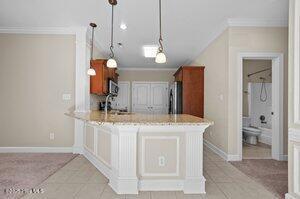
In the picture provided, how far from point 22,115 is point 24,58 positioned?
46.4 inches

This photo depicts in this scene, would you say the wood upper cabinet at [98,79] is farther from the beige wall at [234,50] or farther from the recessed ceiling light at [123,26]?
the beige wall at [234,50]

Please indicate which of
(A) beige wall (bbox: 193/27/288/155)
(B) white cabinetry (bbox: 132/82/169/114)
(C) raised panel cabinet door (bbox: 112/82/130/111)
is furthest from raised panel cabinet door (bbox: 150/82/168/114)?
(A) beige wall (bbox: 193/27/288/155)

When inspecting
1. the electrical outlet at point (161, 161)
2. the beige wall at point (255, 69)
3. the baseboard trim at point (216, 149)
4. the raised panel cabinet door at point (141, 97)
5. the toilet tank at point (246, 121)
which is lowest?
the baseboard trim at point (216, 149)

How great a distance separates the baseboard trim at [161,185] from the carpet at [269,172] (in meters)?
1.15

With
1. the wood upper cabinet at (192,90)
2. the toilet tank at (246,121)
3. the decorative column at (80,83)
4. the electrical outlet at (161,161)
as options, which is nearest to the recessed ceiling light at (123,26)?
the decorative column at (80,83)

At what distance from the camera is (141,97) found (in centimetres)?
789

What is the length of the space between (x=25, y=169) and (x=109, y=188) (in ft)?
5.19

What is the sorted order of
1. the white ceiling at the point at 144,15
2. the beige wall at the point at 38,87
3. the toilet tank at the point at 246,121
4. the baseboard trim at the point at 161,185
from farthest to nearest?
the toilet tank at the point at 246,121 < the beige wall at the point at 38,87 < the white ceiling at the point at 144,15 < the baseboard trim at the point at 161,185

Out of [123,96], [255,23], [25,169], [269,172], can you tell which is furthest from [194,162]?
[123,96]

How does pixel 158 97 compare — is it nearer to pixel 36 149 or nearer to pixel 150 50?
pixel 150 50

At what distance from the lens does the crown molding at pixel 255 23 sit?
364 cm

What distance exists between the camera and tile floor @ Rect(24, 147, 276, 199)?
2.28 meters

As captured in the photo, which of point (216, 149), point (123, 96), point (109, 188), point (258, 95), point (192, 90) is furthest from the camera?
point (123, 96)

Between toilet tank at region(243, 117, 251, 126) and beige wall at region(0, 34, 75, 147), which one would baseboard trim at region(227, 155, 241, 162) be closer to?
toilet tank at region(243, 117, 251, 126)
